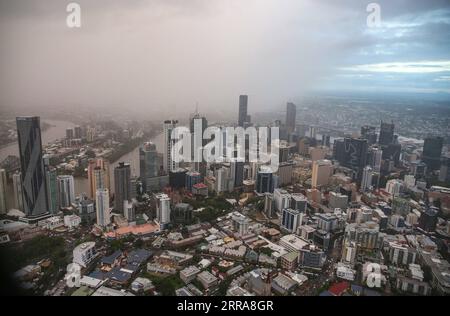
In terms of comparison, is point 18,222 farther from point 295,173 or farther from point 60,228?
point 295,173

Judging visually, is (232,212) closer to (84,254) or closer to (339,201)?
(339,201)

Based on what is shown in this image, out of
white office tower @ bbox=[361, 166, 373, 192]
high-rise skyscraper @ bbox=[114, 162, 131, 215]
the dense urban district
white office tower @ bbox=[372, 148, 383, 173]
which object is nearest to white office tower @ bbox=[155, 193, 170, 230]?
the dense urban district

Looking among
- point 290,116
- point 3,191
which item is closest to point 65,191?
point 3,191

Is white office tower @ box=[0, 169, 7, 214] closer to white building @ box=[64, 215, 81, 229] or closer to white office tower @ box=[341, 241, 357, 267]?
white building @ box=[64, 215, 81, 229]

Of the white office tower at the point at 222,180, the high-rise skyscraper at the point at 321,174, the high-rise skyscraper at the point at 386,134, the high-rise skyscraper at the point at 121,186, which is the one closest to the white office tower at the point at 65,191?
the high-rise skyscraper at the point at 121,186

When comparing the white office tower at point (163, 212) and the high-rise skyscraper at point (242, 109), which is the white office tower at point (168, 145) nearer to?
the high-rise skyscraper at point (242, 109)
